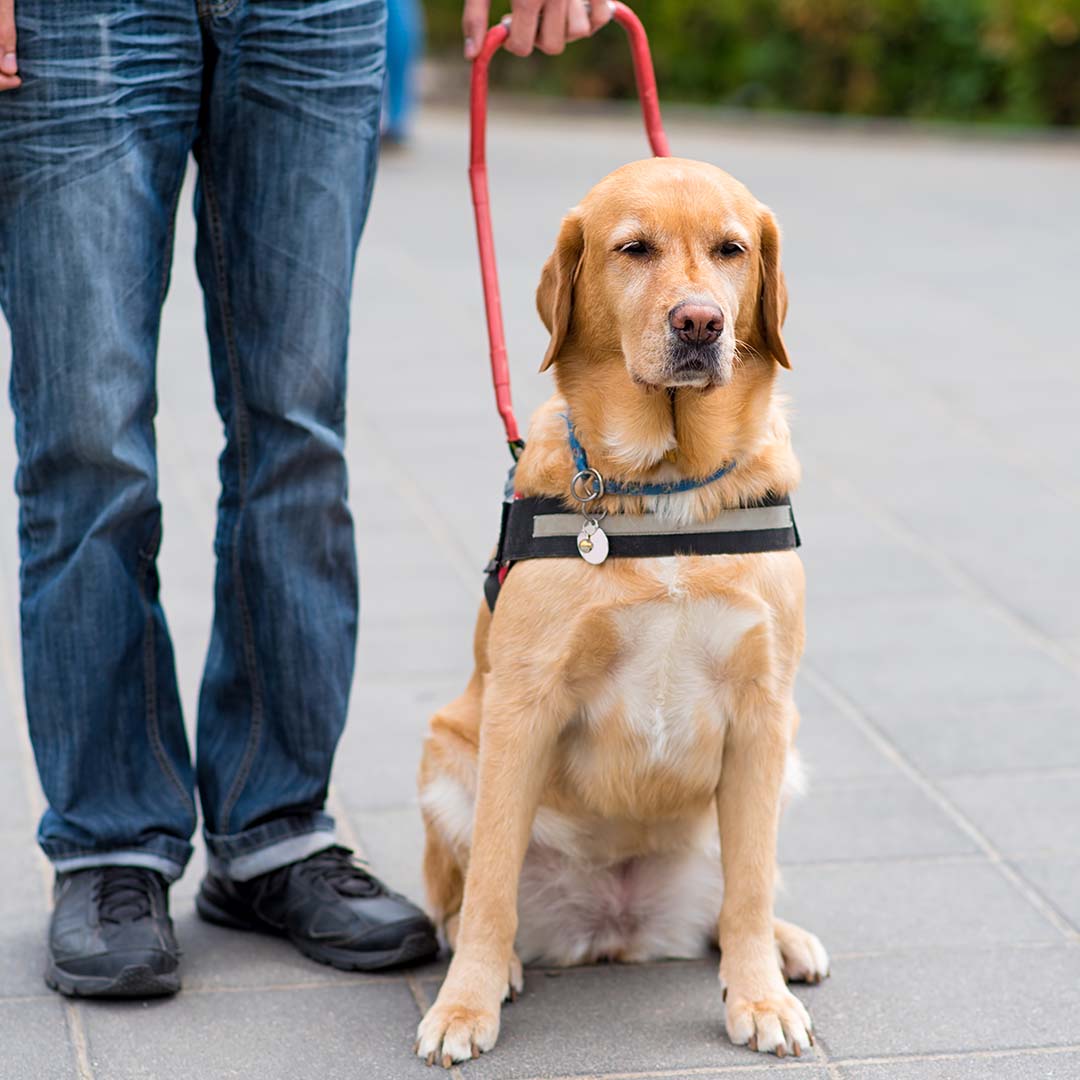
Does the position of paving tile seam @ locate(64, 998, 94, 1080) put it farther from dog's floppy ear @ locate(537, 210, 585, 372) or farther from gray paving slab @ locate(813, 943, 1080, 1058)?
dog's floppy ear @ locate(537, 210, 585, 372)

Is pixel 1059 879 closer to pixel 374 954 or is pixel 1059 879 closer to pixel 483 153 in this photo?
pixel 374 954

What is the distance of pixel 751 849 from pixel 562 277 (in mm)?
973

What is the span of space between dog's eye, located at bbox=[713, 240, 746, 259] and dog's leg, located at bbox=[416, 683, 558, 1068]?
0.75 meters

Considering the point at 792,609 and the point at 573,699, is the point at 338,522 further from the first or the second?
the point at 792,609

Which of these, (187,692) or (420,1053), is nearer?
(420,1053)

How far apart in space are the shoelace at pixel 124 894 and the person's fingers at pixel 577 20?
164cm

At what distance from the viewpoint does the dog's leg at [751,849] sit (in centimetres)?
286

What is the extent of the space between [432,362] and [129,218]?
4.83 m

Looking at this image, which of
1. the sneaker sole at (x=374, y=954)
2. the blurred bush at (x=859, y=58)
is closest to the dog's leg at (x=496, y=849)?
the sneaker sole at (x=374, y=954)

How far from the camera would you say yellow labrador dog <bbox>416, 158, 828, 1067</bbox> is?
109 inches

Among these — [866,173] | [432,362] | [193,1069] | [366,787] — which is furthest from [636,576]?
[866,173]

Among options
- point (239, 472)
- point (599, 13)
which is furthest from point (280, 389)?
point (599, 13)

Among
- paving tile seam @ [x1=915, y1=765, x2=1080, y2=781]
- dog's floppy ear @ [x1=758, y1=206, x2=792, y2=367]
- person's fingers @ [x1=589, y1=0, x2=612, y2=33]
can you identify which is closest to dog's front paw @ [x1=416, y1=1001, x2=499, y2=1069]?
dog's floppy ear @ [x1=758, y1=206, x2=792, y2=367]

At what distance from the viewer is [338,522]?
10.4 ft
